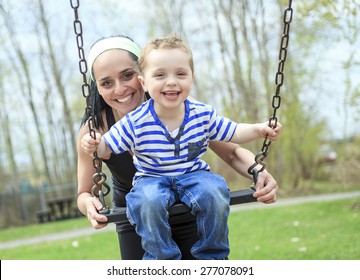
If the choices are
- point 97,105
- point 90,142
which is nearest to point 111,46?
point 97,105

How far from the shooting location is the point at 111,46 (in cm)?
248

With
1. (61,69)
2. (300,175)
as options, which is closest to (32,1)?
(61,69)

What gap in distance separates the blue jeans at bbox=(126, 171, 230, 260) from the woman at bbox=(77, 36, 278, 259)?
9 cm

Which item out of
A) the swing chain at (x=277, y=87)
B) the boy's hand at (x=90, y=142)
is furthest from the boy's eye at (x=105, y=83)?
the swing chain at (x=277, y=87)

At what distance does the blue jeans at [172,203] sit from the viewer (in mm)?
2053

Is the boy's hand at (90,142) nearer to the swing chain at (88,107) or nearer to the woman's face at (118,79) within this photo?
the swing chain at (88,107)

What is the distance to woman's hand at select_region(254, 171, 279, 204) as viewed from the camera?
224cm

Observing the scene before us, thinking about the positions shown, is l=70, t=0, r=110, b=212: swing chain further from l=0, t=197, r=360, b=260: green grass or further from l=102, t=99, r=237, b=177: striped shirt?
l=0, t=197, r=360, b=260: green grass

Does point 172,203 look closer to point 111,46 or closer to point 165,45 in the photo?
point 165,45

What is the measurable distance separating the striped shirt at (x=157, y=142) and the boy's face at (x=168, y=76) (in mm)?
110

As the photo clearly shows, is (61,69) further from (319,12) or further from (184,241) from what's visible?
(184,241)

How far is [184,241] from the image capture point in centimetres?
244

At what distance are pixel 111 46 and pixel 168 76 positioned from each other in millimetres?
488
